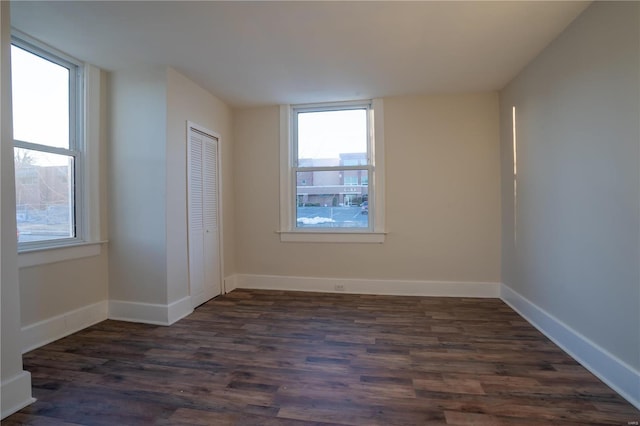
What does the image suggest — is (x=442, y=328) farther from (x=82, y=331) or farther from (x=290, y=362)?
(x=82, y=331)

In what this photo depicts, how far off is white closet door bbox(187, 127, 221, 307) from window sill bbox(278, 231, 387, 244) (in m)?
0.94

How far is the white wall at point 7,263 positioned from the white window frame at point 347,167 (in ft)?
9.27

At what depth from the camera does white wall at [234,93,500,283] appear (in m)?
3.91

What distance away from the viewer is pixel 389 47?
2764mm

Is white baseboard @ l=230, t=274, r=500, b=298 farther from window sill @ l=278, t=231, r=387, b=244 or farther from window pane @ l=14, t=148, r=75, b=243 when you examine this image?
window pane @ l=14, t=148, r=75, b=243

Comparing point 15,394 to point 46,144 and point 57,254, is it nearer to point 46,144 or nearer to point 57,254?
point 57,254

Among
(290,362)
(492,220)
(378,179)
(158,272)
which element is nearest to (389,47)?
(378,179)

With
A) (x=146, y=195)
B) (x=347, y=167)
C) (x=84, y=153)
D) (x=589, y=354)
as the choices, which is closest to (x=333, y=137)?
(x=347, y=167)

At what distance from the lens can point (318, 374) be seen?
2184mm

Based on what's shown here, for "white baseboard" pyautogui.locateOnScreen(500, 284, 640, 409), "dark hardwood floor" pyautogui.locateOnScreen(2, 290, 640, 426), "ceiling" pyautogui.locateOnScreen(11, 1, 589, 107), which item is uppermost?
"ceiling" pyautogui.locateOnScreen(11, 1, 589, 107)

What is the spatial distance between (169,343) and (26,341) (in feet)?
3.49

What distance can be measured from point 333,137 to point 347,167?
46 centimetres

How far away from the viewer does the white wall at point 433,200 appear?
3.91 m

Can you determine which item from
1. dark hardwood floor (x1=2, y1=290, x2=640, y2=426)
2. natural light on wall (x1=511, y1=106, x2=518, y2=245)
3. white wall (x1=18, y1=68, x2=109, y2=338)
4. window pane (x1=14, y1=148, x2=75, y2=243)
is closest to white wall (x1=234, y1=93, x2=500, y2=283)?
natural light on wall (x1=511, y1=106, x2=518, y2=245)
